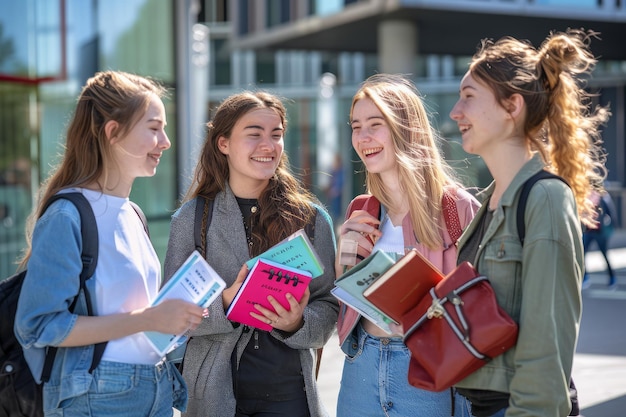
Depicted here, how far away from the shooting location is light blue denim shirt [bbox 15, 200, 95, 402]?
102 inches

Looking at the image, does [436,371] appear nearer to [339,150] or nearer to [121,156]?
[121,156]

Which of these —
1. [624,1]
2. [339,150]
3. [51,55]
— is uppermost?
[624,1]

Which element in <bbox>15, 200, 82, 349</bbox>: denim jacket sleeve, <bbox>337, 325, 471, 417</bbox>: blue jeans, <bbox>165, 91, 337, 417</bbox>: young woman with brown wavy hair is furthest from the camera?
<bbox>165, 91, 337, 417</bbox>: young woman with brown wavy hair

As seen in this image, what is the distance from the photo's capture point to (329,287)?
3596 millimetres

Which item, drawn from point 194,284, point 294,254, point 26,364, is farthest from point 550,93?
point 26,364

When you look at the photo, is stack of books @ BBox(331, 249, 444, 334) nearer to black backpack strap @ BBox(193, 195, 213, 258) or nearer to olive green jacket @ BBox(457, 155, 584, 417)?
olive green jacket @ BBox(457, 155, 584, 417)

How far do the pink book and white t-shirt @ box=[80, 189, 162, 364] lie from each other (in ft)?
1.12

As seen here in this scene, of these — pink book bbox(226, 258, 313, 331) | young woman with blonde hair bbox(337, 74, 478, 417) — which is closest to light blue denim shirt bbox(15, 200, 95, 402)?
pink book bbox(226, 258, 313, 331)

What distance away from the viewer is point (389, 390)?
3.17 meters

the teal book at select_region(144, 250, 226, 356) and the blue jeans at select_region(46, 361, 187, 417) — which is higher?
the teal book at select_region(144, 250, 226, 356)

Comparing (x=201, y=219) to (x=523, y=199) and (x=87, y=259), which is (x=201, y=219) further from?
(x=523, y=199)

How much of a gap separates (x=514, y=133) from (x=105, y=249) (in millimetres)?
1376

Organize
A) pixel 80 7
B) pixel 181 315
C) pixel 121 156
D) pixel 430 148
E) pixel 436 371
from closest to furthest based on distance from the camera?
pixel 436 371 → pixel 181 315 → pixel 121 156 → pixel 430 148 → pixel 80 7

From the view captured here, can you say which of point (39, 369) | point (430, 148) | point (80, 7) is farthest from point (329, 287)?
point (80, 7)
